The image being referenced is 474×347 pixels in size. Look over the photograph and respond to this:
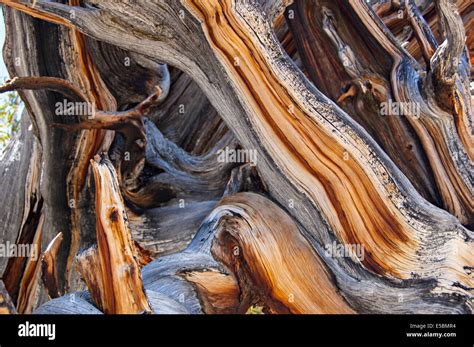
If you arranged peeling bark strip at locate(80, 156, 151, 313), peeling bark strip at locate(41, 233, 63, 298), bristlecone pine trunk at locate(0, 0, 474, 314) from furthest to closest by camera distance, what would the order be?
bristlecone pine trunk at locate(0, 0, 474, 314)
peeling bark strip at locate(41, 233, 63, 298)
peeling bark strip at locate(80, 156, 151, 313)

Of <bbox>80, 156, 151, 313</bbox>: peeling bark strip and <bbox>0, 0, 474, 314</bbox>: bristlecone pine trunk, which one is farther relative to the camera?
<bbox>0, 0, 474, 314</bbox>: bristlecone pine trunk

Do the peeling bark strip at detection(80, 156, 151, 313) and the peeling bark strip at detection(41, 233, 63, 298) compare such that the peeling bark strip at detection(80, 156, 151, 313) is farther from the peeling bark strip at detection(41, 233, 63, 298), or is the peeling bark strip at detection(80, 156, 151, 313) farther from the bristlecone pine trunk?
the peeling bark strip at detection(41, 233, 63, 298)


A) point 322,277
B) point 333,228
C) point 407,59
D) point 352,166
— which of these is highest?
point 407,59

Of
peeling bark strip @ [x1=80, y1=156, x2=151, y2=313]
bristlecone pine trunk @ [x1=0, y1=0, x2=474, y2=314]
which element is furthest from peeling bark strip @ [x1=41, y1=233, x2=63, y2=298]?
peeling bark strip @ [x1=80, y1=156, x2=151, y2=313]

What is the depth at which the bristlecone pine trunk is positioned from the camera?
2.23m

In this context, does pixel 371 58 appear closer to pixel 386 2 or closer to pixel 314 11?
pixel 314 11

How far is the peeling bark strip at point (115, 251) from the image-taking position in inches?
71.0

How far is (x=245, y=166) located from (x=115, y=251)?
0.85 meters

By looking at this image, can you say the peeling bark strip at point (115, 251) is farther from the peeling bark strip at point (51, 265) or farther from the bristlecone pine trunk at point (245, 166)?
the peeling bark strip at point (51, 265)

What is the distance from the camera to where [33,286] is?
3.11 meters

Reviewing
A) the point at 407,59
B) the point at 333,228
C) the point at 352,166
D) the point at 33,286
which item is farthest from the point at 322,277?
the point at 33,286

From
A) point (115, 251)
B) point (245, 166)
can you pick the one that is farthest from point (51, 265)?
point (245, 166)

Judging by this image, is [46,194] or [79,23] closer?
[79,23]

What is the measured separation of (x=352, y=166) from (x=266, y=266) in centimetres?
42
